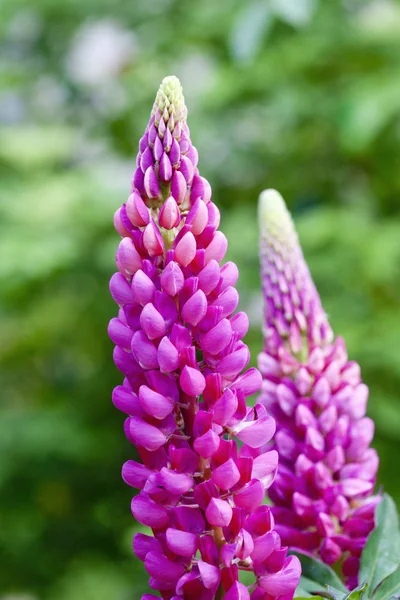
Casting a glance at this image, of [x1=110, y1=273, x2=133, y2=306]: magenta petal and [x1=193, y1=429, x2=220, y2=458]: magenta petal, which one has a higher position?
[x1=110, y1=273, x2=133, y2=306]: magenta petal

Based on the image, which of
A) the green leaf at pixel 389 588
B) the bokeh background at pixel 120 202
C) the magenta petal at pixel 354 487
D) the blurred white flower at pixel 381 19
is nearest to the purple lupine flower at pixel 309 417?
the magenta petal at pixel 354 487

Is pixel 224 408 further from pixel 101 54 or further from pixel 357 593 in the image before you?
pixel 101 54

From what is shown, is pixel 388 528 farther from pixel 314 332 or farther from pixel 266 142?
pixel 266 142

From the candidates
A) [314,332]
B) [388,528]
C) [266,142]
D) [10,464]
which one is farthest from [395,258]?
[388,528]

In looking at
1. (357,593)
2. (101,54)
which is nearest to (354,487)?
(357,593)

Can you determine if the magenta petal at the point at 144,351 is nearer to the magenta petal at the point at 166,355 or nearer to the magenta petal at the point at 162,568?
the magenta petal at the point at 166,355

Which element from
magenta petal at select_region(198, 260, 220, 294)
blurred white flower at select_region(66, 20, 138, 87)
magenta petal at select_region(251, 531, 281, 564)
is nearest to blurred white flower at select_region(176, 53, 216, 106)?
blurred white flower at select_region(66, 20, 138, 87)

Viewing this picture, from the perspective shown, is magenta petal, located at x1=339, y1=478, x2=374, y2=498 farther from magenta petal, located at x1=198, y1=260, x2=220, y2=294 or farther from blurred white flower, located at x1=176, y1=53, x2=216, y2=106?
blurred white flower, located at x1=176, y1=53, x2=216, y2=106
